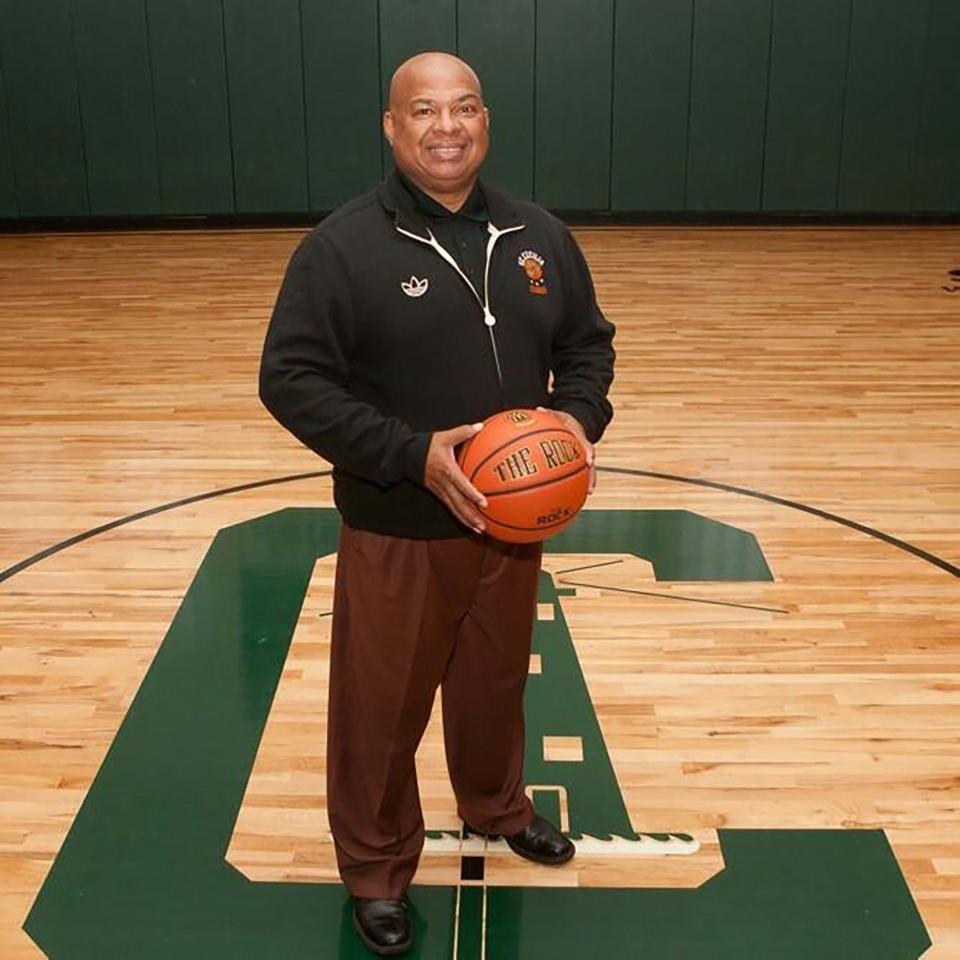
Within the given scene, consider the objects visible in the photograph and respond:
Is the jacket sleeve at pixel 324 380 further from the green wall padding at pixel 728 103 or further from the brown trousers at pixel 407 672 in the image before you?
the green wall padding at pixel 728 103

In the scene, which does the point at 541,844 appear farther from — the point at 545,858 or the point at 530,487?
the point at 530,487

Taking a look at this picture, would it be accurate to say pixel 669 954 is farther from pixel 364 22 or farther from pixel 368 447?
pixel 364 22

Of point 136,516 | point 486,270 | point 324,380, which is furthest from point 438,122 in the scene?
point 136,516

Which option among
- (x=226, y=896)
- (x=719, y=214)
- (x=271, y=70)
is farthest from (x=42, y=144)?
(x=226, y=896)

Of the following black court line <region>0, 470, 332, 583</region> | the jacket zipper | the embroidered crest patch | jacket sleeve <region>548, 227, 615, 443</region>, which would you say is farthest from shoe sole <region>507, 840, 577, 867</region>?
black court line <region>0, 470, 332, 583</region>

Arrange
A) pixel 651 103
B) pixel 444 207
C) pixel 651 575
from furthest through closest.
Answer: pixel 651 103, pixel 651 575, pixel 444 207

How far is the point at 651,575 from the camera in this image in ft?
15.5

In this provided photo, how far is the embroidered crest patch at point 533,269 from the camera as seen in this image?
2.56 metres

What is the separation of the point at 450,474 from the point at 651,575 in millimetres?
2408

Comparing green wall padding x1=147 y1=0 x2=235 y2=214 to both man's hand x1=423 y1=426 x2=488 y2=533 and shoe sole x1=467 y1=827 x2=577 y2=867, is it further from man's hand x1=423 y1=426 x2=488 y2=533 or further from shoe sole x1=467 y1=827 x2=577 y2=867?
man's hand x1=423 y1=426 x2=488 y2=533

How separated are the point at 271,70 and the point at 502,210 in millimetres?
10817

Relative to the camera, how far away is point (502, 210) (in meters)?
2.59

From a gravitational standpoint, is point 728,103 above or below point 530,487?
below

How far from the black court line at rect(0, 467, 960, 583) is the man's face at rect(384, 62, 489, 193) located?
2.87 meters
